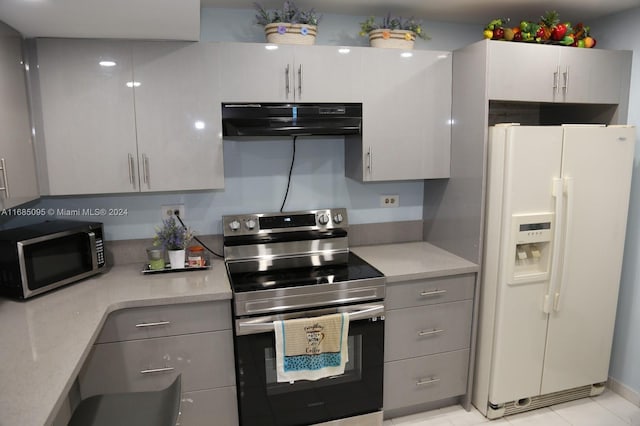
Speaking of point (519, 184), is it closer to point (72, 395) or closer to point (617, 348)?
point (617, 348)

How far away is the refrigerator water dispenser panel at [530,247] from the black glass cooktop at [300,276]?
2.39ft

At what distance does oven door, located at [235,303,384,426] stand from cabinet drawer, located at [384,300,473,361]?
88 millimetres

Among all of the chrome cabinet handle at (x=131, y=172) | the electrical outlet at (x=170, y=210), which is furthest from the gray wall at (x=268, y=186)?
the chrome cabinet handle at (x=131, y=172)

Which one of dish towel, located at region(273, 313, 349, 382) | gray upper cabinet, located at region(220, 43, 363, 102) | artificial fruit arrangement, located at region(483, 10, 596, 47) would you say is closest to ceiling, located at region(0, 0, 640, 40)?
artificial fruit arrangement, located at region(483, 10, 596, 47)

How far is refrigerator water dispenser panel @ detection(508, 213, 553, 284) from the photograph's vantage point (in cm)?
224

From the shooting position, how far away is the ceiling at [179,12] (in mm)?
1584

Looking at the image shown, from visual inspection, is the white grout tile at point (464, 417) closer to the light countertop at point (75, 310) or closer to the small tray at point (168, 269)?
the light countertop at point (75, 310)

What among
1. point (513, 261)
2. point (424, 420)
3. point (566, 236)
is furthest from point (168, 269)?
point (566, 236)

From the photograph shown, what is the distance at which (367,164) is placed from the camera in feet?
8.00

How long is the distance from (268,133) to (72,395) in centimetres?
158

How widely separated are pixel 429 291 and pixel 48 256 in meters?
1.91

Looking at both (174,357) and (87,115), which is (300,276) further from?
(87,115)

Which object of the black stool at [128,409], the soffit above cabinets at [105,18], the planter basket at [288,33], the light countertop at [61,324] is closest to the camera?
the light countertop at [61,324]

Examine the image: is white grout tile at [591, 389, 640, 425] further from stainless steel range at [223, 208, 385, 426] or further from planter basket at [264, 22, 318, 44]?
planter basket at [264, 22, 318, 44]
